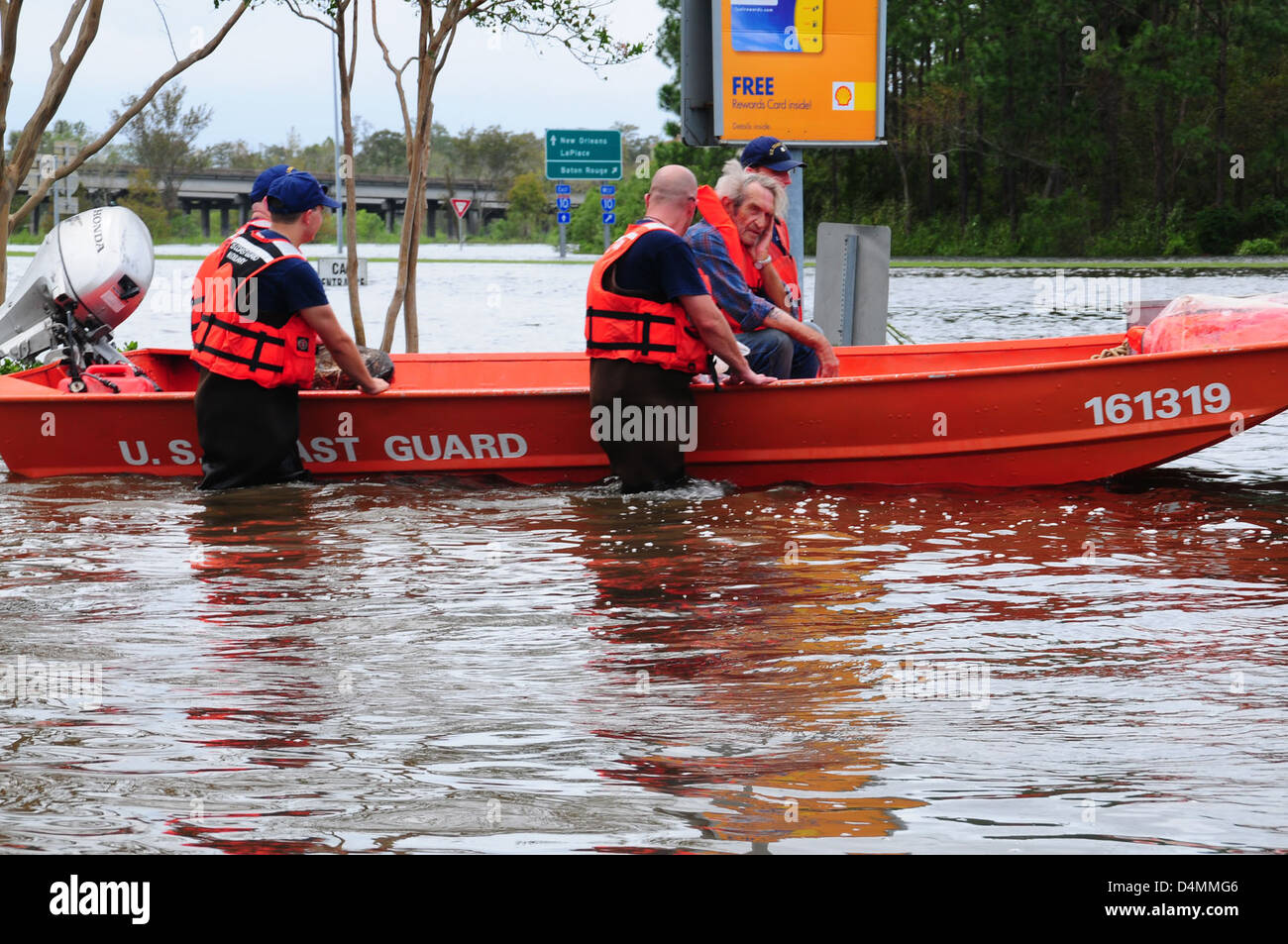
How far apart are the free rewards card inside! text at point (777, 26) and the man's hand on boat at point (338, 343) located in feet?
16.9

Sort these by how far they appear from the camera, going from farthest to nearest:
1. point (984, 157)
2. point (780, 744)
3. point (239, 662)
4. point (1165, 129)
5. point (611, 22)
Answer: point (984, 157), point (1165, 129), point (611, 22), point (239, 662), point (780, 744)

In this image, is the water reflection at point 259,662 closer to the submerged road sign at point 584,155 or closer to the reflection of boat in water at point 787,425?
the reflection of boat in water at point 787,425

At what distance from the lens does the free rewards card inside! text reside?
1227 cm

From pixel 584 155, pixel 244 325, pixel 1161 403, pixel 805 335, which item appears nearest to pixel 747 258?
pixel 805 335

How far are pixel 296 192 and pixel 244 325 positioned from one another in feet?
2.33

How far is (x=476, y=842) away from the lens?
332cm

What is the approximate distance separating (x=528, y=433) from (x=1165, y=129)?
57.5 m

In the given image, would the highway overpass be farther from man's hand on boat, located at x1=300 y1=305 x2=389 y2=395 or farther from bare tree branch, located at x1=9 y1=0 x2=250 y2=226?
man's hand on boat, located at x1=300 y1=305 x2=389 y2=395

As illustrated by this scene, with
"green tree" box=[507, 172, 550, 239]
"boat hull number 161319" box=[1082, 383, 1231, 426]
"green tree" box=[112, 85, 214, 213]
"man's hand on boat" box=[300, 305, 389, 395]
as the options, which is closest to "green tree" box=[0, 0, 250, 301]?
"man's hand on boat" box=[300, 305, 389, 395]

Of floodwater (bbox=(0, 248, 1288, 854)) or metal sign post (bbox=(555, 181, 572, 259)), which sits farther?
metal sign post (bbox=(555, 181, 572, 259))

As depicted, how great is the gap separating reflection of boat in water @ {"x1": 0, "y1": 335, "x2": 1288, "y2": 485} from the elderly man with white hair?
1.18 feet
